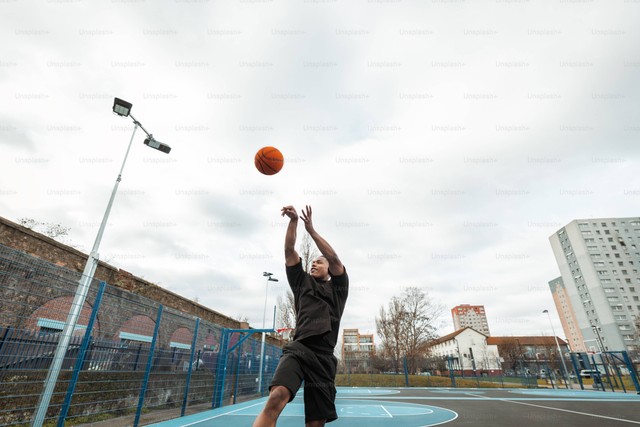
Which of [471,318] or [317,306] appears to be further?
[471,318]

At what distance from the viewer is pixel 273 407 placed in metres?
2.13

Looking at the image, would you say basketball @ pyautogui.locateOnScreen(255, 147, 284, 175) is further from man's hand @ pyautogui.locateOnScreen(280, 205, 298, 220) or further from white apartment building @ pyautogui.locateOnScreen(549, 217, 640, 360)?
white apartment building @ pyautogui.locateOnScreen(549, 217, 640, 360)

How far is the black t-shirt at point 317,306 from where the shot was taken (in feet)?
8.52

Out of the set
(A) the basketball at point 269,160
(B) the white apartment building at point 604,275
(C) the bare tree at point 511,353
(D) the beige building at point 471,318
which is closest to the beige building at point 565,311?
(B) the white apartment building at point 604,275

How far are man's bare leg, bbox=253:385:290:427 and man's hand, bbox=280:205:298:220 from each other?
141cm

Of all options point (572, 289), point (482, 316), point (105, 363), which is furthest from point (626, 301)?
point (482, 316)

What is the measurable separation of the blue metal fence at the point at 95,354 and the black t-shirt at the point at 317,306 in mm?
3811

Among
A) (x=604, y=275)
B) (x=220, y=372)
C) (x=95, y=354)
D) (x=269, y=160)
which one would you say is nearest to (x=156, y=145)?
(x=95, y=354)

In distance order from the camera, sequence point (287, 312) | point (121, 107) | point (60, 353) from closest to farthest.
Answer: point (60, 353)
point (121, 107)
point (287, 312)

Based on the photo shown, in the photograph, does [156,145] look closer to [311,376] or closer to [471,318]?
[311,376]

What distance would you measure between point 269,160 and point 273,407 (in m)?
2.87

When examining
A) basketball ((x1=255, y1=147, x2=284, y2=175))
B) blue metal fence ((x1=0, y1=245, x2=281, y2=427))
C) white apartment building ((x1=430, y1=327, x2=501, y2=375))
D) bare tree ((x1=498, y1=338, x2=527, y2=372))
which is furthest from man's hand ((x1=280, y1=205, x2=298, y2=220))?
white apartment building ((x1=430, y1=327, x2=501, y2=375))

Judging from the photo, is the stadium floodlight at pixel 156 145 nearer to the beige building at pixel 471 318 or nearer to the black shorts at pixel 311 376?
the black shorts at pixel 311 376

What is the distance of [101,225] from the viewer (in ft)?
21.3
